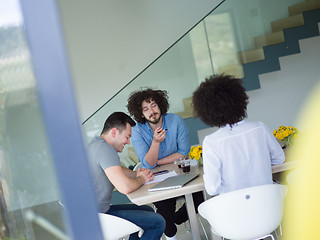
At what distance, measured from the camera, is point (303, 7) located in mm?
5941

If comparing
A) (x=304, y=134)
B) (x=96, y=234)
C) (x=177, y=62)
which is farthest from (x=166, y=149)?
(x=96, y=234)

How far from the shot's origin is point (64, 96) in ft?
3.87

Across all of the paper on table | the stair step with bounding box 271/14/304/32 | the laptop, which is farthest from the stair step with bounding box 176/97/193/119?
the laptop

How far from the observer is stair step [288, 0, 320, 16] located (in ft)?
19.4

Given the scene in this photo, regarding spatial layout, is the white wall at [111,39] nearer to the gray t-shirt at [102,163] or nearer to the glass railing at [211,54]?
the glass railing at [211,54]

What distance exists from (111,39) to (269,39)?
2.33 meters

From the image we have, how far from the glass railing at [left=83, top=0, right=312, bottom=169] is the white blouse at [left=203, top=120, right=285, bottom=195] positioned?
2.87 metres

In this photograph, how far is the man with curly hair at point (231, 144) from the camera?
247 centimetres

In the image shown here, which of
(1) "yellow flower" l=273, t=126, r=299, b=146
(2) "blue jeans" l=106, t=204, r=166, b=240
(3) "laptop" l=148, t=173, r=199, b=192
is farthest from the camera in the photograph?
(1) "yellow flower" l=273, t=126, r=299, b=146

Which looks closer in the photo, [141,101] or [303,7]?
[141,101]

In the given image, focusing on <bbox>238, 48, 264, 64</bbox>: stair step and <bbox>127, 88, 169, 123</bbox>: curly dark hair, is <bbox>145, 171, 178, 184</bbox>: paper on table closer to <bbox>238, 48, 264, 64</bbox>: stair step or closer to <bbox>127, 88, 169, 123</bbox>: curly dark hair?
<bbox>127, 88, 169, 123</bbox>: curly dark hair

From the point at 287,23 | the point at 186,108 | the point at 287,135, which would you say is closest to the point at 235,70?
the point at 186,108

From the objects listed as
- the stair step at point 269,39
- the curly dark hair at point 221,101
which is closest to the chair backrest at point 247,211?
the curly dark hair at point 221,101

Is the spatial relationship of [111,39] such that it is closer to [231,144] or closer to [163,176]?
[163,176]
